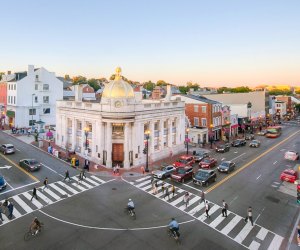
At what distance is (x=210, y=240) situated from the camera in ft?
61.6

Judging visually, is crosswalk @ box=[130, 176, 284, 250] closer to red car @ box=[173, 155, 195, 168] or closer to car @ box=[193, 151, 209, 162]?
red car @ box=[173, 155, 195, 168]

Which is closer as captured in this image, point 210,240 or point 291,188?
point 210,240

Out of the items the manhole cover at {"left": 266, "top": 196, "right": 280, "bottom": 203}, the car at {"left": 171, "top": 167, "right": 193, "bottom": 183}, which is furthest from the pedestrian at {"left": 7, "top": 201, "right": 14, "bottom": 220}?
the manhole cover at {"left": 266, "top": 196, "right": 280, "bottom": 203}

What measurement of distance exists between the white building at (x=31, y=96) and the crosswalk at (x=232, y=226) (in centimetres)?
5189

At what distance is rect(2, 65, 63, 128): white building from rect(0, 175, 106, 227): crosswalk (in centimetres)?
4013

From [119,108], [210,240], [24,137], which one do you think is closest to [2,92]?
[24,137]

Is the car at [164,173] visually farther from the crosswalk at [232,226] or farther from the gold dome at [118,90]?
the gold dome at [118,90]

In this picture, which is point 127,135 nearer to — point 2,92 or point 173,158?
point 173,158

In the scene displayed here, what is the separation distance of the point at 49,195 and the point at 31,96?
47.9m

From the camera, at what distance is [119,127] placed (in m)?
39.2

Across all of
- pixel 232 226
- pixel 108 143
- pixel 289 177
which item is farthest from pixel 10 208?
pixel 289 177

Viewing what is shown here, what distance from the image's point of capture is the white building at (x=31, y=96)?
65438mm

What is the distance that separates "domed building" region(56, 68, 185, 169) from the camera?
37.9 m

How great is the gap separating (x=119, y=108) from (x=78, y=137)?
11840 millimetres
